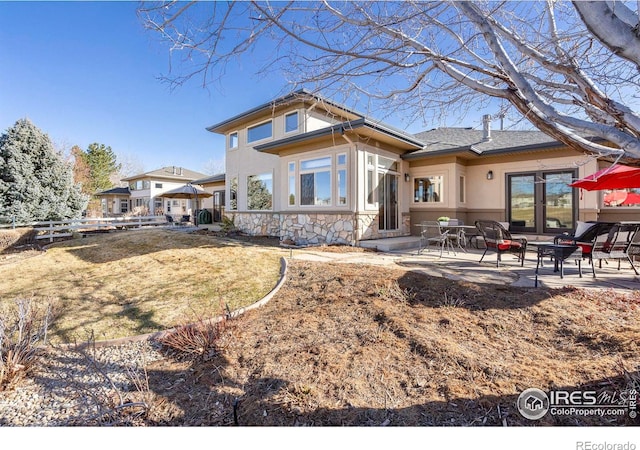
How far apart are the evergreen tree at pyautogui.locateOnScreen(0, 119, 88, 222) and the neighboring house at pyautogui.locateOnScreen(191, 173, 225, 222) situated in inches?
267

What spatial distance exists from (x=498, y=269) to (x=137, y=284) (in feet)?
23.9

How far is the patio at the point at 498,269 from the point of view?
15.9 ft

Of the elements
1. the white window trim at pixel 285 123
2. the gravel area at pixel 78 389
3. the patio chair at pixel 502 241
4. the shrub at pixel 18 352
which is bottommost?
the gravel area at pixel 78 389

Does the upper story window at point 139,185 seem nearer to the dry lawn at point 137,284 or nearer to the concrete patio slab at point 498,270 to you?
the dry lawn at point 137,284

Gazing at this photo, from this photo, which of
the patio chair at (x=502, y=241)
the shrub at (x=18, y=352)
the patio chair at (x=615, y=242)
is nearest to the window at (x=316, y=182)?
the patio chair at (x=502, y=241)

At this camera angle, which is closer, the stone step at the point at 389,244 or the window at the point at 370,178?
the stone step at the point at 389,244

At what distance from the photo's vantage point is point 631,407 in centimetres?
203

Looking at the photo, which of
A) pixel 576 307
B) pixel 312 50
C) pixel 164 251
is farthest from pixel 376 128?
pixel 164 251

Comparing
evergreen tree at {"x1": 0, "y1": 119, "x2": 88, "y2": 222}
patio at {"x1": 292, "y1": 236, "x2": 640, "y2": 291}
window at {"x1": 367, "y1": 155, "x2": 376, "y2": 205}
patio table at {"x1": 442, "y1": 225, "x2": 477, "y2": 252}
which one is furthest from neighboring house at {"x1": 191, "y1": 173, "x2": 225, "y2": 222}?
patio table at {"x1": 442, "y1": 225, "x2": 477, "y2": 252}

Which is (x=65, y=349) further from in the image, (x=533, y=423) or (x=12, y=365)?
(x=533, y=423)

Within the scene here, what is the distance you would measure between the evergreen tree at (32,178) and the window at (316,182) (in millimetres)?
12991

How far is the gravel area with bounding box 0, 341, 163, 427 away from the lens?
98.7 inches

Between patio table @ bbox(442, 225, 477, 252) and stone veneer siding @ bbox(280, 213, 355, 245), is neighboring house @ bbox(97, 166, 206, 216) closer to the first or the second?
stone veneer siding @ bbox(280, 213, 355, 245)

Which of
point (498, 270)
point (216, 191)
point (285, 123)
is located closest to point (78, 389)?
point (498, 270)
